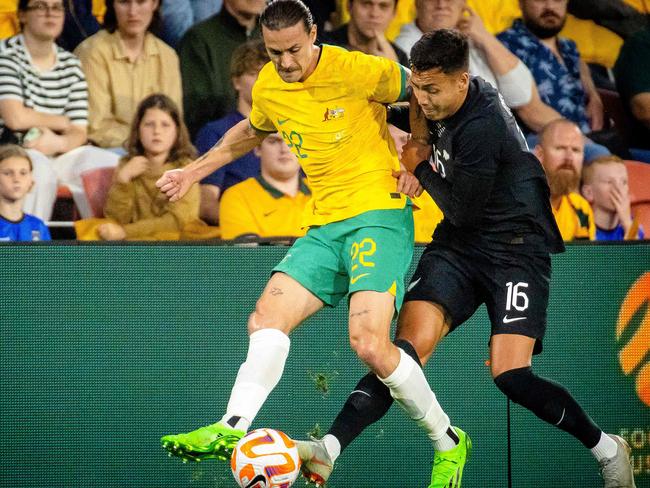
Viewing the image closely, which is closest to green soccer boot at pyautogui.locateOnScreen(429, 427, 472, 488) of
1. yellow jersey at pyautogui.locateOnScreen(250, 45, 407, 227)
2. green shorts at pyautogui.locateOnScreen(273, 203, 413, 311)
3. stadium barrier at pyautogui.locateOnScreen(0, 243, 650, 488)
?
green shorts at pyautogui.locateOnScreen(273, 203, 413, 311)

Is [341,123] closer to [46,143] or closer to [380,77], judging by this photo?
[380,77]

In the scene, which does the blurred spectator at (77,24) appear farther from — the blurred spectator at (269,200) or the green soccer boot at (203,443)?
the green soccer boot at (203,443)

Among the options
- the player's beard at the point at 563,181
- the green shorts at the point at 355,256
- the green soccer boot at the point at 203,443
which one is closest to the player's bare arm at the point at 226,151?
the green shorts at the point at 355,256

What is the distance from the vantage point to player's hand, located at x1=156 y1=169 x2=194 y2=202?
468 cm

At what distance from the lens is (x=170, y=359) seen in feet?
19.6

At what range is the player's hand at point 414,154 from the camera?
4676 millimetres

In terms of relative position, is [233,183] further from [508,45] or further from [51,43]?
[508,45]

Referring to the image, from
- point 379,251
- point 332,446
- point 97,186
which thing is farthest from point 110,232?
point 332,446

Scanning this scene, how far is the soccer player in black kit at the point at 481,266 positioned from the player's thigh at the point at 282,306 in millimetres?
437

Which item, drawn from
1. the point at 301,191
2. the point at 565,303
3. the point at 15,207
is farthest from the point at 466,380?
the point at 15,207

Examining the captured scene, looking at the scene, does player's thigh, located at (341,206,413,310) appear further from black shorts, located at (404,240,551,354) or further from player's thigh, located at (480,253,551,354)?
player's thigh, located at (480,253,551,354)

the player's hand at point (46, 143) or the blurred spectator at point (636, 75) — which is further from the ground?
the player's hand at point (46, 143)

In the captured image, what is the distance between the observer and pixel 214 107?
645cm

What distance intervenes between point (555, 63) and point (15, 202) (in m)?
3.46
